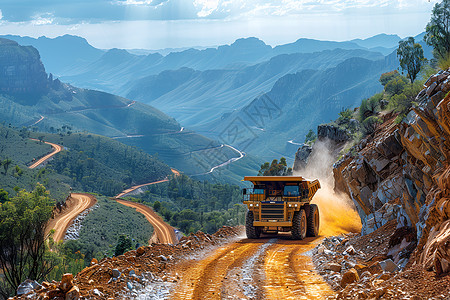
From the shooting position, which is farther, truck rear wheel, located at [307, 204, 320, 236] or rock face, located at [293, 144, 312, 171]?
rock face, located at [293, 144, 312, 171]

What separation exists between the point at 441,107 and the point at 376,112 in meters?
32.2

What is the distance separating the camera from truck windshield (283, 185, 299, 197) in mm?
27875

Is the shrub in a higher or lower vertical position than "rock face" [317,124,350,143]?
lower

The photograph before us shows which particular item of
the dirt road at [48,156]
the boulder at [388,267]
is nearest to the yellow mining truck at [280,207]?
the boulder at [388,267]

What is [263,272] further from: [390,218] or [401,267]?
[390,218]

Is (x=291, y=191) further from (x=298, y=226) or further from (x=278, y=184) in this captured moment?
(x=298, y=226)

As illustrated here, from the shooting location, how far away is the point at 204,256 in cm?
2108

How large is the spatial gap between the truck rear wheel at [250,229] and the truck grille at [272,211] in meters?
1.13

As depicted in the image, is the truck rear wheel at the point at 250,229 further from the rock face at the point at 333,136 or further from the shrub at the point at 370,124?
the rock face at the point at 333,136

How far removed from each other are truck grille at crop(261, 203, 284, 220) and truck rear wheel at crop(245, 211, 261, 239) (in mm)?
1134

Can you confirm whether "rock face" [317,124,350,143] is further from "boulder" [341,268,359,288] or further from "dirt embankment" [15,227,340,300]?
"boulder" [341,268,359,288]

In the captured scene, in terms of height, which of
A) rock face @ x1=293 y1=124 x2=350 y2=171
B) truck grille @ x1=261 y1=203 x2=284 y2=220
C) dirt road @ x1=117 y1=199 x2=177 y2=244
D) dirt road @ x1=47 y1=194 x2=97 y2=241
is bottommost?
dirt road @ x1=117 y1=199 x2=177 y2=244

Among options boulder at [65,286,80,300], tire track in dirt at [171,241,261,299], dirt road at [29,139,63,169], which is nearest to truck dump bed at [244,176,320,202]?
tire track in dirt at [171,241,261,299]

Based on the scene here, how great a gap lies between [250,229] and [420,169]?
12694 millimetres
